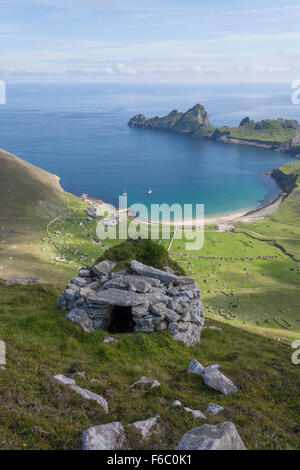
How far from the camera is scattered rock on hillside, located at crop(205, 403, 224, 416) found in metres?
14.5

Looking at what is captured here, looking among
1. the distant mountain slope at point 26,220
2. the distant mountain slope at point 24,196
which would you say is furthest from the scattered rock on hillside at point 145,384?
the distant mountain slope at point 24,196

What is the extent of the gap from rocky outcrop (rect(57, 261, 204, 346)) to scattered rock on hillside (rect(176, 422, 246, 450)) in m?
13.1

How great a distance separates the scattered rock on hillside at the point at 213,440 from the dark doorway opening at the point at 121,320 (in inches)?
583

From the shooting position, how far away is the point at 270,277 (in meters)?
89.0

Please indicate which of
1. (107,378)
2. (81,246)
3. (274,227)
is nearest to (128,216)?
(81,246)

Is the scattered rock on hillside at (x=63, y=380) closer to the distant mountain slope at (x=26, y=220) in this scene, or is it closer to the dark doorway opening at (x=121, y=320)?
the dark doorway opening at (x=121, y=320)

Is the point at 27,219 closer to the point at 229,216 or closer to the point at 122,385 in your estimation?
the point at 229,216

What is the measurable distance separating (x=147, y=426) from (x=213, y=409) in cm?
382

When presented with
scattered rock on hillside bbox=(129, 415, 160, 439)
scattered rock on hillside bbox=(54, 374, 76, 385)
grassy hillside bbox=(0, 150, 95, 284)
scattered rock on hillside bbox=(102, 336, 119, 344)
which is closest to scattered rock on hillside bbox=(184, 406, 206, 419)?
scattered rock on hillside bbox=(129, 415, 160, 439)

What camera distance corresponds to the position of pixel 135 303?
2433 cm

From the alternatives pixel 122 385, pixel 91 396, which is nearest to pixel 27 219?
pixel 122 385

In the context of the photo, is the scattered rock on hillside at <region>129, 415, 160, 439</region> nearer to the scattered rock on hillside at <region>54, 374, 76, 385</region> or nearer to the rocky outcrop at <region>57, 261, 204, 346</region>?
the scattered rock on hillside at <region>54, 374, 76, 385</region>

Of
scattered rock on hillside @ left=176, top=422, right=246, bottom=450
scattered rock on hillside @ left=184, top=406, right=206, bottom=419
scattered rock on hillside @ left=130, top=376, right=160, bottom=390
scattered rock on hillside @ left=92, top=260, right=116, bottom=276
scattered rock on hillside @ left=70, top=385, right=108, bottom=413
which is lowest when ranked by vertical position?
scattered rock on hillside @ left=130, top=376, right=160, bottom=390

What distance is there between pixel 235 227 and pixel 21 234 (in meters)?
82.8
